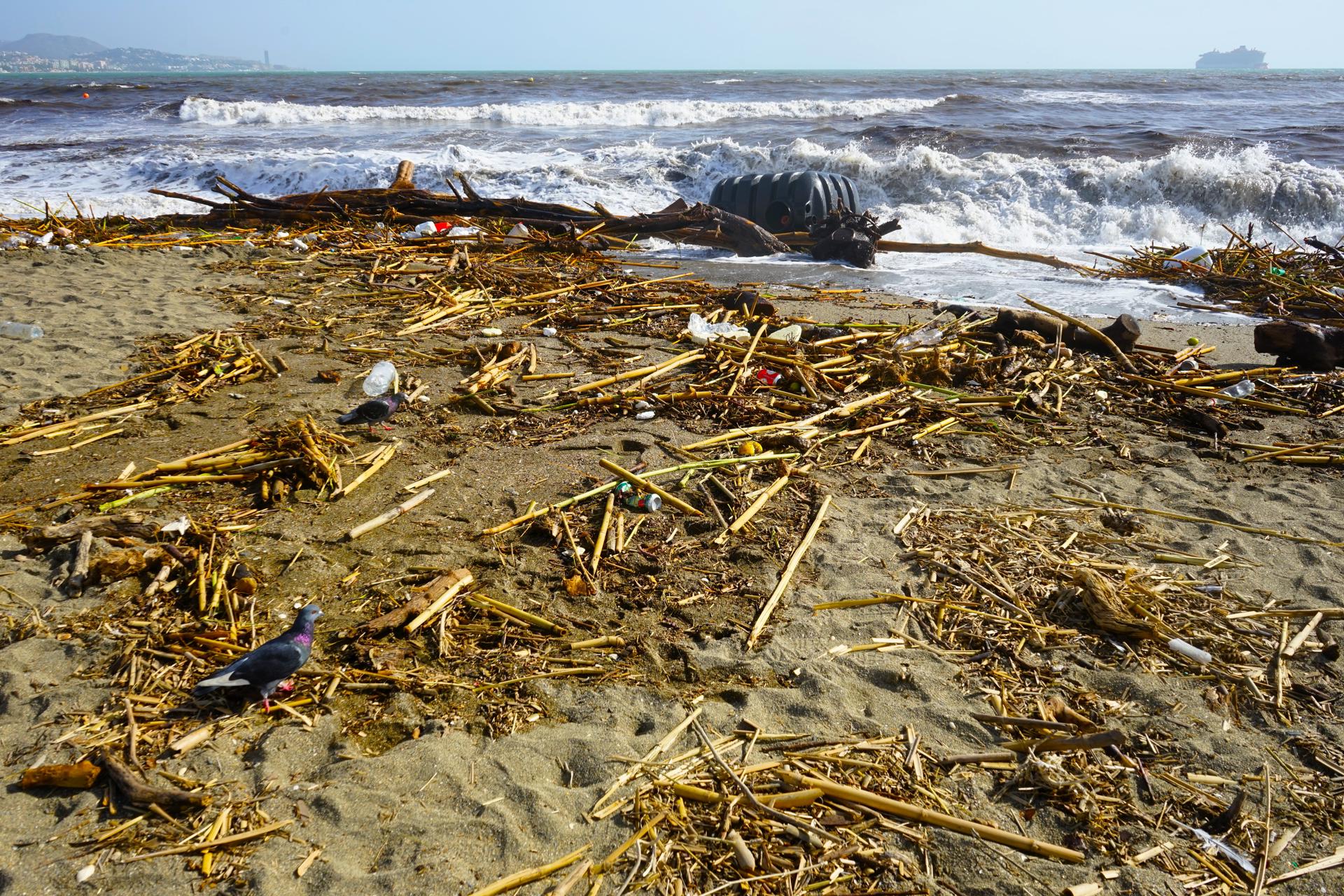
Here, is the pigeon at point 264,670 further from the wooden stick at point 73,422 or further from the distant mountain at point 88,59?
the distant mountain at point 88,59

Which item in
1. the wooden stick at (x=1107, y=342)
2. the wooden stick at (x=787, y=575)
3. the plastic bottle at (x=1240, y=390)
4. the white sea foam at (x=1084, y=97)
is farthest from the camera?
the white sea foam at (x=1084, y=97)

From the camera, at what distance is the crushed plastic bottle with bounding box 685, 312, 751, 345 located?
5625 mm

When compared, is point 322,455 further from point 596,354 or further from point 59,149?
point 59,149

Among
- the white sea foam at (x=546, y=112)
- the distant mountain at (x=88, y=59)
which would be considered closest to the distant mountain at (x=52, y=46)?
the distant mountain at (x=88, y=59)

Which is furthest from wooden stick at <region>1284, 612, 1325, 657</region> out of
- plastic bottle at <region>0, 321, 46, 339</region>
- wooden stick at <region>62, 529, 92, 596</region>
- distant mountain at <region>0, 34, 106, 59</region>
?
distant mountain at <region>0, 34, 106, 59</region>

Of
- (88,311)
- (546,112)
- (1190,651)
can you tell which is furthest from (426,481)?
(546,112)

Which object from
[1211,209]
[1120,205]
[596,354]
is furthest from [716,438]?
[1211,209]

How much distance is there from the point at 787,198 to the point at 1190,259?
4798mm

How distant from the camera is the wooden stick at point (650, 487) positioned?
12.0ft

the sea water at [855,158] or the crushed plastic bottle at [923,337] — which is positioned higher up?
the sea water at [855,158]

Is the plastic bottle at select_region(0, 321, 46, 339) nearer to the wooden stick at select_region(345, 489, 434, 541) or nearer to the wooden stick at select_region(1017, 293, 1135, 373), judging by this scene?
the wooden stick at select_region(345, 489, 434, 541)

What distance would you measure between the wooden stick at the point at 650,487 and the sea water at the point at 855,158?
17.4 feet

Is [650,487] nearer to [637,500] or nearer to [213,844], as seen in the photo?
[637,500]

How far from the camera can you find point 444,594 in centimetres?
295
